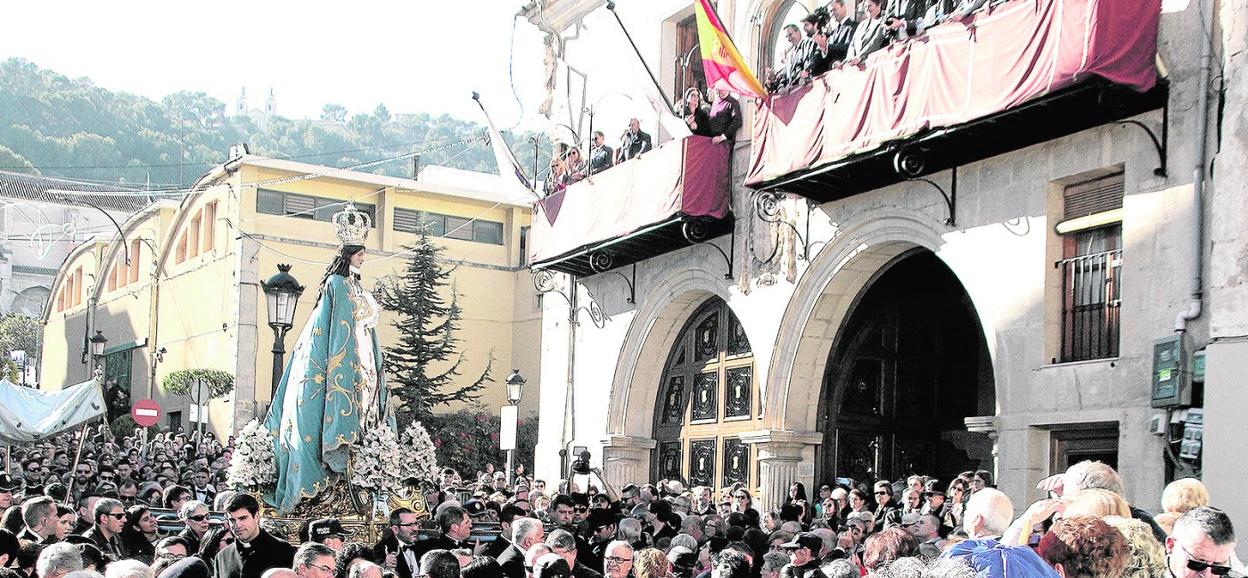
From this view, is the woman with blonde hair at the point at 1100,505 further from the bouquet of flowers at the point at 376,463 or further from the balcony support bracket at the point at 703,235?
the balcony support bracket at the point at 703,235

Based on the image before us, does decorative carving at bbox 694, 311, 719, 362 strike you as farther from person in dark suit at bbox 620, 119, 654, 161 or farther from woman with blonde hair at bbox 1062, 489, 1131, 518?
woman with blonde hair at bbox 1062, 489, 1131, 518

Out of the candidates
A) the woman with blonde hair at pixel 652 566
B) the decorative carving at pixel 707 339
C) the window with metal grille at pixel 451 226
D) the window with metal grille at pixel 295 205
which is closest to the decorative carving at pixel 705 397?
the decorative carving at pixel 707 339

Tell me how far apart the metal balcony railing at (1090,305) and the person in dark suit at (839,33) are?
12.0ft

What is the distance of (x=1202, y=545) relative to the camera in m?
5.95

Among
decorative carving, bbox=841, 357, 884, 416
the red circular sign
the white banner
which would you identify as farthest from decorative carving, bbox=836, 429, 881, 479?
the red circular sign

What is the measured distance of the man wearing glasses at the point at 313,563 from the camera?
24.3 ft

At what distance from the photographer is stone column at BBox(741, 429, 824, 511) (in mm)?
19234

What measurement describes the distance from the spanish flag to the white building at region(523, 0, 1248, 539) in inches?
18.6

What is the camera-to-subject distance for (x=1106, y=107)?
14148 mm

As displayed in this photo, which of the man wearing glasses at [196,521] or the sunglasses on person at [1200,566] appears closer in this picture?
the sunglasses on person at [1200,566]

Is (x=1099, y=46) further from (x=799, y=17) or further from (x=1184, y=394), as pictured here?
(x=799, y=17)

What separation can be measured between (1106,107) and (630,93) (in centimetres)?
1020

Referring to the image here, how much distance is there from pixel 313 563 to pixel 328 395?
5428 mm

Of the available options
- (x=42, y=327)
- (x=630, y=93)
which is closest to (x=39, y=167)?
(x=42, y=327)
